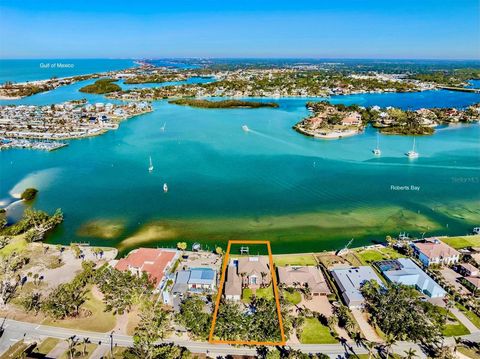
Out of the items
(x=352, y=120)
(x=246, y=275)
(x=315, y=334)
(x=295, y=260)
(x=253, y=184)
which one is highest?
(x=352, y=120)

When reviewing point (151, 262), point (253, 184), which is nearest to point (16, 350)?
point (151, 262)

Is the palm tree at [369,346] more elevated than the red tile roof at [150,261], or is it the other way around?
the red tile roof at [150,261]

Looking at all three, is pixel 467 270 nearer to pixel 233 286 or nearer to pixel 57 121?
pixel 233 286

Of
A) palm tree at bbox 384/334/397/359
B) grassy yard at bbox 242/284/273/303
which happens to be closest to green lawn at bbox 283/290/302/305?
grassy yard at bbox 242/284/273/303

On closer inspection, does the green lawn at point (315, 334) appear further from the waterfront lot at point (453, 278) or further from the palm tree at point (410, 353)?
the waterfront lot at point (453, 278)

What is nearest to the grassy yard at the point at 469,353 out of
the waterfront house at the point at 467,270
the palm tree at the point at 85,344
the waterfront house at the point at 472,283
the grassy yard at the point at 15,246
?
the waterfront house at the point at 472,283

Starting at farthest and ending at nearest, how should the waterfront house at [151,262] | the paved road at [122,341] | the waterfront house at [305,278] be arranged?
the waterfront house at [151,262] → the waterfront house at [305,278] → the paved road at [122,341]
